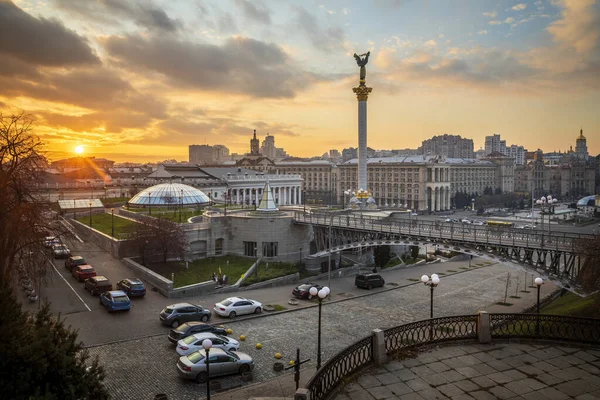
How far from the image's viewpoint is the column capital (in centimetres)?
5981

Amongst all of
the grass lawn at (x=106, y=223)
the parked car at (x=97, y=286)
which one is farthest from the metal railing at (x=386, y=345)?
the grass lawn at (x=106, y=223)

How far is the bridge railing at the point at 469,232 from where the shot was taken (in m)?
26.2

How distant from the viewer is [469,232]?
30.9m

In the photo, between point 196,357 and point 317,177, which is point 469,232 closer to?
point 196,357

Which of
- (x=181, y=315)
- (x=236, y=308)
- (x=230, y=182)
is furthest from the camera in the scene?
(x=230, y=182)

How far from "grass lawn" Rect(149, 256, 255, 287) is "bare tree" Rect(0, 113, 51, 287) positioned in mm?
14708

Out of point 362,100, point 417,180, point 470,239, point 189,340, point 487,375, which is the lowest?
point 189,340

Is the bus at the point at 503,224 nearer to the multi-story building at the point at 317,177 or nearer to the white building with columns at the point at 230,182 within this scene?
the white building with columns at the point at 230,182

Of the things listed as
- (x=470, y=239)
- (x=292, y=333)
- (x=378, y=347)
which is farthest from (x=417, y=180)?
(x=378, y=347)

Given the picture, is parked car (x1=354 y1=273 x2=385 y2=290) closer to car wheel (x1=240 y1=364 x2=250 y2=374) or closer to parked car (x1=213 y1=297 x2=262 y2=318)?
parked car (x1=213 y1=297 x2=262 y2=318)

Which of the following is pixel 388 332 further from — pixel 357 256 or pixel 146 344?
pixel 357 256

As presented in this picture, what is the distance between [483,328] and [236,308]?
16526mm

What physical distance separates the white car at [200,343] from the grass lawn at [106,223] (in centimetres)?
2687

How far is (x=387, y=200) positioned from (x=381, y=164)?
35.1 ft
